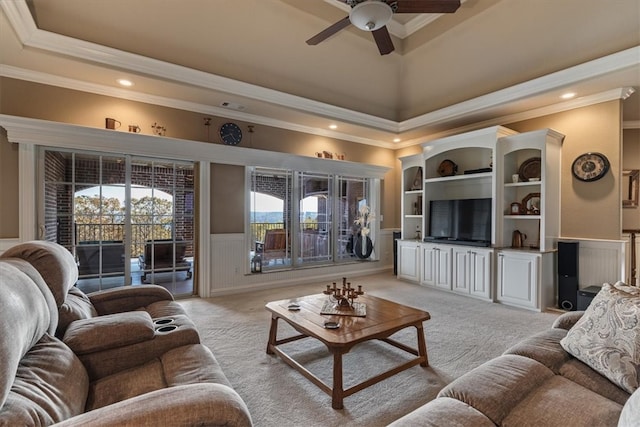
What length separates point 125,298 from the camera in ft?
8.09

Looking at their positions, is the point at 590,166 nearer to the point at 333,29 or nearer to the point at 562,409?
the point at 333,29

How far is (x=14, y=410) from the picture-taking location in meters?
0.95

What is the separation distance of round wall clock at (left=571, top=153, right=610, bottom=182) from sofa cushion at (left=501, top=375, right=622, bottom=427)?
153 inches

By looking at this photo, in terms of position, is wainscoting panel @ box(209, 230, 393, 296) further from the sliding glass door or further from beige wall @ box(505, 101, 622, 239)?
beige wall @ box(505, 101, 622, 239)

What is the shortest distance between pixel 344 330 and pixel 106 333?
1.46 m

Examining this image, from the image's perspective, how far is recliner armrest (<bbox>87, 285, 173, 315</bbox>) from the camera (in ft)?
7.79

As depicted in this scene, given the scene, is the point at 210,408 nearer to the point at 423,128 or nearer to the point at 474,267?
the point at 474,267

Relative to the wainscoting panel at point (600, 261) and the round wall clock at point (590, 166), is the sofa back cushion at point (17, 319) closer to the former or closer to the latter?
the wainscoting panel at point (600, 261)

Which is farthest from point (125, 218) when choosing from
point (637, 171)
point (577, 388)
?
point (637, 171)

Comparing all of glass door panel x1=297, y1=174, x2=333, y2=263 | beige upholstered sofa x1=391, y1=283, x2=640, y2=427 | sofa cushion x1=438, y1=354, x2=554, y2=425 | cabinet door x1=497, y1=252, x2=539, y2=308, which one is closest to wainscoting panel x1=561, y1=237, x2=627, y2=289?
cabinet door x1=497, y1=252, x2=539, y2=308

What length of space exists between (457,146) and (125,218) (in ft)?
16.7

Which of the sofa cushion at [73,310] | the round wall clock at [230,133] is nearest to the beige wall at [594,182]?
the round wall clock at [230,133]

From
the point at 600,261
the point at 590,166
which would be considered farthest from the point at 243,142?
the point at 600,261

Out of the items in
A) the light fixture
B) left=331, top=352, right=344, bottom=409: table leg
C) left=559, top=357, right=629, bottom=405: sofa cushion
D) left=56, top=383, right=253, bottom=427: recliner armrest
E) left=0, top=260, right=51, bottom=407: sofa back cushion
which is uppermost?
the light fixture
